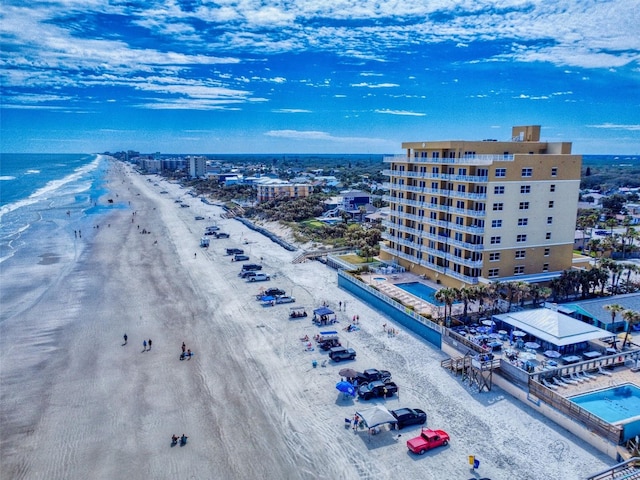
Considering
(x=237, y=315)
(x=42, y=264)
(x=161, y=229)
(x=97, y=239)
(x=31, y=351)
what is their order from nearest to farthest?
1. (x=31, y=351)
2. (x=237, y=315)
3. (x=42, y=264)
4. (x=97, y=239)
5. (x=161, y=229)

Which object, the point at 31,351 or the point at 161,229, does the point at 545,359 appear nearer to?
the point at 31,351

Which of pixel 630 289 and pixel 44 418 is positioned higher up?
A: pixel 630 289

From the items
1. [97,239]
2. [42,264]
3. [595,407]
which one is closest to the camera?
[595,407]

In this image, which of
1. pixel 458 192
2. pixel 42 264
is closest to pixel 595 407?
pixel 458 192

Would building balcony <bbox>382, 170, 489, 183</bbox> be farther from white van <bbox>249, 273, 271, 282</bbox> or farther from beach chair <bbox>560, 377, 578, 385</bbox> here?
white van <bbox>249, 273, 271, 282</bbox>

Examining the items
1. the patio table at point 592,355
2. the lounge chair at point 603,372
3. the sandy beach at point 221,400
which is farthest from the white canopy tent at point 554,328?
the sandy beach at point 221,400

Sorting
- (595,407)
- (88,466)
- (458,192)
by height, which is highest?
(458,192)

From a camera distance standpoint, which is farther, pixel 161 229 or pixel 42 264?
pixel 161 229

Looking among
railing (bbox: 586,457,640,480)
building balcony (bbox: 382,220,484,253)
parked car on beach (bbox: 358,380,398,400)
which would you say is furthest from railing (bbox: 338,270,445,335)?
railing (bbox: 586,457,640,480)
